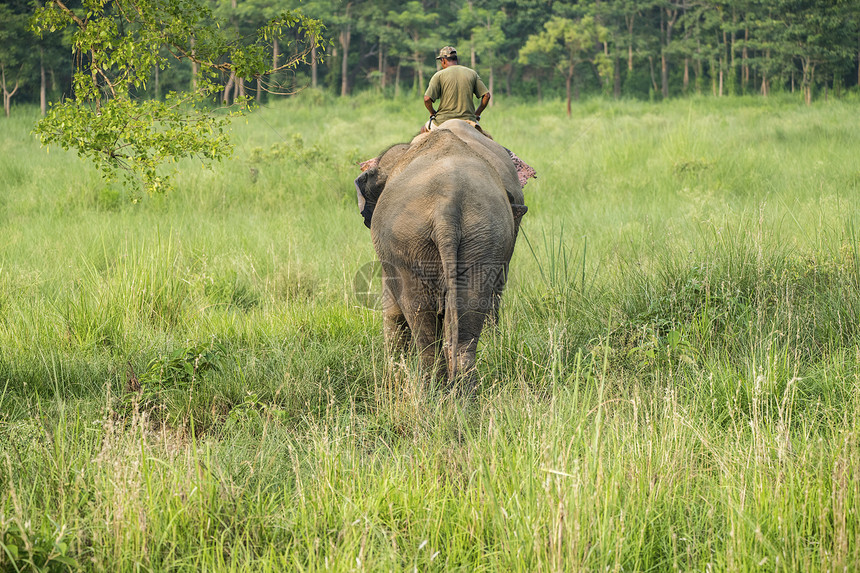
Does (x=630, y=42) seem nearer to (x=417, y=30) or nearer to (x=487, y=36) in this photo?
(x=487, y=36)

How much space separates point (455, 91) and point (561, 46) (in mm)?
34741

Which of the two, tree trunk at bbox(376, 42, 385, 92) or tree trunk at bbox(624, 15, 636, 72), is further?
tree trunk at bbox(624, 15, 636, 72)

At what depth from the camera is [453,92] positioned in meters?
5.76

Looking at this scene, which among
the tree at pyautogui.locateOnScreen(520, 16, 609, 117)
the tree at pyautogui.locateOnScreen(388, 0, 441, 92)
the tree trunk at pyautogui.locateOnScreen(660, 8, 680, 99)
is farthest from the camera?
the tree trunk at pyautogui.locateOnScreen(660, 8, 680, 99)

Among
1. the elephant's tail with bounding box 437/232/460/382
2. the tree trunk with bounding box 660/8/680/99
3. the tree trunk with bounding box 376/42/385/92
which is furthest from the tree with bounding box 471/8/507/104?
the elephant's tail with bounding box 437/232/460/382

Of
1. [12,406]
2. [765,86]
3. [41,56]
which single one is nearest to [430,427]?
[12,406]

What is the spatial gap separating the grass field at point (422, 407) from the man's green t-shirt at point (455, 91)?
1.35m

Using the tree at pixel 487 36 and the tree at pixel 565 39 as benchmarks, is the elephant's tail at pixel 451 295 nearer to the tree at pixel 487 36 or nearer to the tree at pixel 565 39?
the tree at pixel 565 39

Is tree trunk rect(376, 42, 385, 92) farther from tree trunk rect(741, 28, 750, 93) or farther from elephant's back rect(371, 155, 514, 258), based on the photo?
elephant's back rect(371, 155, 514, 258)

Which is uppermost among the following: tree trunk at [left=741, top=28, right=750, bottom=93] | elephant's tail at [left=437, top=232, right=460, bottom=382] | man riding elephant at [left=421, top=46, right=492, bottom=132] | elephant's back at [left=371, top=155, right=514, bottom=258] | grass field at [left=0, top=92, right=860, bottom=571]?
tree trunk at [left=741, top=28, right=750, bottom=93]

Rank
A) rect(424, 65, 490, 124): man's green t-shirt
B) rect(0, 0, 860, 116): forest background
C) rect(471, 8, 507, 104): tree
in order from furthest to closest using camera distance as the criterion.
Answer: rect(471, 8, 507, 104): tree → rect(0, 0, 860, 116): forest background → rect(424, 65, 490, 124): man's green t-shirt

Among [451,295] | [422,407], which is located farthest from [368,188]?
[422,407]

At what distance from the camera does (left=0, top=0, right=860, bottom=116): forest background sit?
110ft

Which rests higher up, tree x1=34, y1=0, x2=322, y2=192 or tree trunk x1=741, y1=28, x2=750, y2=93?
tree trunk x1=741, y1=28, x2=750, y2=93
